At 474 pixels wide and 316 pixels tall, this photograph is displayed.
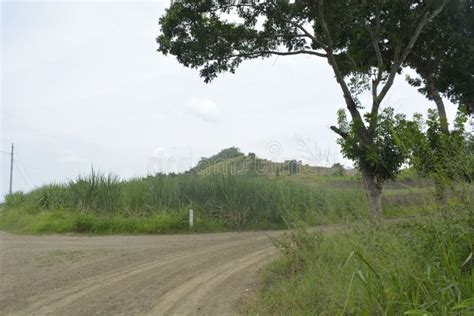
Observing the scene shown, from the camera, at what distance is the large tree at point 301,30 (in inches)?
515

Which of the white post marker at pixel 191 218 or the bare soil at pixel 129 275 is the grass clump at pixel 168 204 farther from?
the bare soil at pixel 129 275

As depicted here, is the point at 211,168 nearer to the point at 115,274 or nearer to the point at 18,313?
the point at 115,274

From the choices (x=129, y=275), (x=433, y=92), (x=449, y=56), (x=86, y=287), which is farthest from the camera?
(x=433, y=92)

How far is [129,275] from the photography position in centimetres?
858

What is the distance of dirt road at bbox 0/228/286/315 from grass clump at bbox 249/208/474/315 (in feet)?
6.60

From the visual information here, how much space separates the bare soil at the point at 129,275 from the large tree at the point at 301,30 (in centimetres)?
507

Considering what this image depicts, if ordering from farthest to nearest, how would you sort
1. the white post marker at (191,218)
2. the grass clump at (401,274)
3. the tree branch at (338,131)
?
1. the white post marker at (191,218)
2. the tree branch at (338,131)
3. the grass clump at (401,274)

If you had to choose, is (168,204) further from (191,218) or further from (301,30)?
(301,30)

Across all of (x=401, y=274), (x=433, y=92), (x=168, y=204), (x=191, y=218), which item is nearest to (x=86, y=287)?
(x=401, y=274)

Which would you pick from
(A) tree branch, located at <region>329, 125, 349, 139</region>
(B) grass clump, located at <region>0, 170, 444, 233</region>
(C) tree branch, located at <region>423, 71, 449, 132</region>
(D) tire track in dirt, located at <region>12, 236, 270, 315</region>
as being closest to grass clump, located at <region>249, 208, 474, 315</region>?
(D) tire track in dirt, located at <region>12, 236, 270, 315</region>

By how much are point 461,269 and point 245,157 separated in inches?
759

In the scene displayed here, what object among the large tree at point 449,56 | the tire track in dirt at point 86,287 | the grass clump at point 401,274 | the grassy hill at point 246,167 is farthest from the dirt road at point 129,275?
the large tree at point 449,56

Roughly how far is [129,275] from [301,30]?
918 centimetres

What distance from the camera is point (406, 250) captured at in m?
3.81
